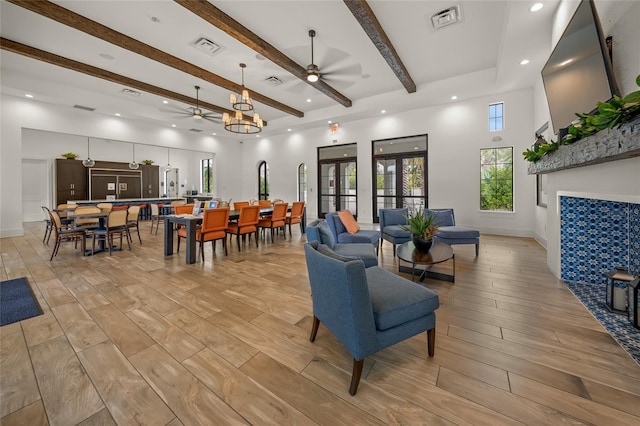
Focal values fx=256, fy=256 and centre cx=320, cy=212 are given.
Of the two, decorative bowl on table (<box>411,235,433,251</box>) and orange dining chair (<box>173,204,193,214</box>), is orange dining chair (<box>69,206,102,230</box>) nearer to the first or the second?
orange dining chair (<box>173,204,193,214</box>)

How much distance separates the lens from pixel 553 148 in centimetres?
323

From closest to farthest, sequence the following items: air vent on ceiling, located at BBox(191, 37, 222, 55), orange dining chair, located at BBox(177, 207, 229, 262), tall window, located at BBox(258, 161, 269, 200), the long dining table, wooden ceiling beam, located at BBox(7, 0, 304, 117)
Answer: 1. wooden ceiling beam, located at BBox(7, 0, 304, 117)
2. the long dining table
3. orange dining chair, located at BBox(177, 207, 229, 262)
4. air vent on ceiling, located at BBox(191, 37, 222, 55)
5. tall window, located at BBox(258, 161, 269, 200)

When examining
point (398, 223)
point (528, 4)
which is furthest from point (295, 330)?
point (528, 4)

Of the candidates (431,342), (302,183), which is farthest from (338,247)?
(302,183)

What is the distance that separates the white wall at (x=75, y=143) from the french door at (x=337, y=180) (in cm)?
470

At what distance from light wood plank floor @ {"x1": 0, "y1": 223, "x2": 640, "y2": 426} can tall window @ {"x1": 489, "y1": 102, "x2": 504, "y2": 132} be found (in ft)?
16.4

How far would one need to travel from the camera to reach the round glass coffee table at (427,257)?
311cm

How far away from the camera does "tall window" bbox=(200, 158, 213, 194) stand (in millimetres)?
13461

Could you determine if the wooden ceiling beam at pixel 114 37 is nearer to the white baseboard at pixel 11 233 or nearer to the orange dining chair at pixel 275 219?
the orange dining chair at pixel 275 219

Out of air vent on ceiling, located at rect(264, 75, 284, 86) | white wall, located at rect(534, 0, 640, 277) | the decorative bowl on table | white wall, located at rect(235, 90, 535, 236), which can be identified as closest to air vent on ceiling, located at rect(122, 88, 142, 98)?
air vent on ceiling, located at rect(264, 75, 284, 86)

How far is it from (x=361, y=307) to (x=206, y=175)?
45.9 ft

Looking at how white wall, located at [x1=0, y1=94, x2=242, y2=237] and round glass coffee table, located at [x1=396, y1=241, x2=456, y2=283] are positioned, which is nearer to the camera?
round glass coffee table, located at [x1=396, y1=241, x2=456, y2=283]

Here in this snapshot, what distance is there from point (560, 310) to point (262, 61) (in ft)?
21.0

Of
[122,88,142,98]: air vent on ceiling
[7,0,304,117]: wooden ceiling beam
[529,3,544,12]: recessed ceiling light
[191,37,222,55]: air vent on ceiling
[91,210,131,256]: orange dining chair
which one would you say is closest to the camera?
[529,3,544,12]: recessed ceiling light
